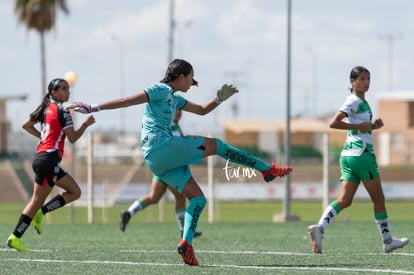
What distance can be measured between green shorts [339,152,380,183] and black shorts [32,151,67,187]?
10.4 feet

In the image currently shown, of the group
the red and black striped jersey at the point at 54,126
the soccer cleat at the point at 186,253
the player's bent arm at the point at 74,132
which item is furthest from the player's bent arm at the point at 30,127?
the soccer cleat at the point at 186,253

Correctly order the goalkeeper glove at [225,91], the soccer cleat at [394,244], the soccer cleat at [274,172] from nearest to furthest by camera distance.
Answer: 1. the soccer cleat at [274,172]
2. the goalkeeper glove at [225,91]
3. the soccer cleat at [394,244]

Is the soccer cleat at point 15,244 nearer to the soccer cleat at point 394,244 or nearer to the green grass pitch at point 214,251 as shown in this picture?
the green grass pitch at point 214,251

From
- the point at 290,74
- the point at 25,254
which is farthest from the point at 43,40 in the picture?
the point at 25,254

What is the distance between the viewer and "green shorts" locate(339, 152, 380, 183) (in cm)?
1250

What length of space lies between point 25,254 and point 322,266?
3.34 meters

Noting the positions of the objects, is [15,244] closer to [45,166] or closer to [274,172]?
[45,166]

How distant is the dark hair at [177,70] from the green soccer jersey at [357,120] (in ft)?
6.23

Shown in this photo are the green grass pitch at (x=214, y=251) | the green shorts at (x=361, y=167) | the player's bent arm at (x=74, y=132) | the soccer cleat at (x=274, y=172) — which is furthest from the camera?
the green shorts at (x=361, y=167)

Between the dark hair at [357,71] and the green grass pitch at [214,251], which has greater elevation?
the dark hair at [357,71]

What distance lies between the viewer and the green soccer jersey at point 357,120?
40.6 ft

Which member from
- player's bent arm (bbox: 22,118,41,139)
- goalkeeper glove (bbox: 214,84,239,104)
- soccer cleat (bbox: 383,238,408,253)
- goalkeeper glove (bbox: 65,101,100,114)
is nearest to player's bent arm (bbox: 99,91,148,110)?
goalkeeper glove (bbox: 65,101,100,114)

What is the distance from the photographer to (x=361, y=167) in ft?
41.1

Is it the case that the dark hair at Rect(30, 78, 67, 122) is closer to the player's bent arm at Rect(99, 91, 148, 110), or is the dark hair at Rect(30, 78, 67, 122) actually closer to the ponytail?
the ponytail
